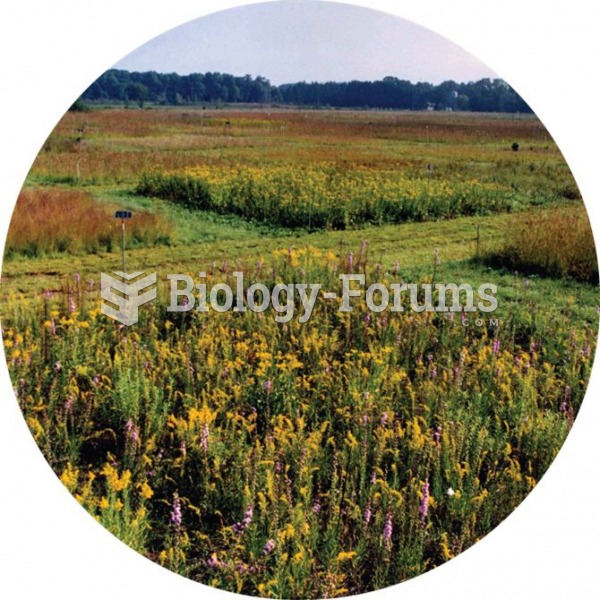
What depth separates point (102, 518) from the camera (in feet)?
15.8

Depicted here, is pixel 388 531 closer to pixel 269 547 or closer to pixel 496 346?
pixel 269 547

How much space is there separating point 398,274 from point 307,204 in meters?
0.92

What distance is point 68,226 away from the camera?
6176mm

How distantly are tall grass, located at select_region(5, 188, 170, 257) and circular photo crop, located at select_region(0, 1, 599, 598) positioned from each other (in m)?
0.02

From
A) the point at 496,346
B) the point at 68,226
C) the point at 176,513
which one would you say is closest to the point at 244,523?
the point at 176,513

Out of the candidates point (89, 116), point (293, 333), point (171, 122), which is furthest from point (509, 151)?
point (89, 116)

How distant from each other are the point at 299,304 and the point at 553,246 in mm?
2086

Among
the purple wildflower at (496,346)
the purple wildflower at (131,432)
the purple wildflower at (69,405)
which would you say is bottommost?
the purple wildflower at (131,432)

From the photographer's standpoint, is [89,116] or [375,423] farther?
[89,116]

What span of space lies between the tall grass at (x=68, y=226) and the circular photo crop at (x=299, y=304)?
0.02 meters

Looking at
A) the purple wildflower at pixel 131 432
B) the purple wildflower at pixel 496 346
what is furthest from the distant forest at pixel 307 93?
the purple wildflower at pixel 131 432

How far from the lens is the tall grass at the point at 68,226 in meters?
5.90

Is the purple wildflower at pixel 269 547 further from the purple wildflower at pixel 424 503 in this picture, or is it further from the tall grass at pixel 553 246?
the tall grass at pixel 553 246

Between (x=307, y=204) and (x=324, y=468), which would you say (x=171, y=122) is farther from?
(x=324, y=468)
